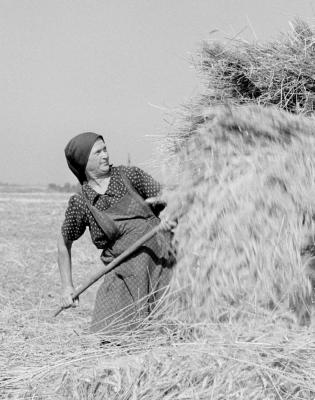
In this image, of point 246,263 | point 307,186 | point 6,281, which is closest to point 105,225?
point 246,263

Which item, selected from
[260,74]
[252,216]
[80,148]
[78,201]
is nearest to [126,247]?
[78,201]

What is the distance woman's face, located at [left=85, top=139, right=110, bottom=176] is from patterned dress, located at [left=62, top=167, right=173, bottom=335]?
0.24 feet

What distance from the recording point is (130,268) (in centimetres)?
398

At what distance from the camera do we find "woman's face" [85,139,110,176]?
4121mm

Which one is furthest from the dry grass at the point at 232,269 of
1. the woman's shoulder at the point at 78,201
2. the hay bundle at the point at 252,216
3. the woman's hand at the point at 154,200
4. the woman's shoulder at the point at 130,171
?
the woman's shoulder at the point at 78,201

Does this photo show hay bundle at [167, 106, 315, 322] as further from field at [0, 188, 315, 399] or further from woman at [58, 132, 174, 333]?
woman at [58, 132, 174, 333]

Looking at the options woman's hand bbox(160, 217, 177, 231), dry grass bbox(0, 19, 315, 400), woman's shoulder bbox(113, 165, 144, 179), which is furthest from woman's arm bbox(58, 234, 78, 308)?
woman's hand bbox(160, 217, 177, 231)

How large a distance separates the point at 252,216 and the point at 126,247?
0.87 m

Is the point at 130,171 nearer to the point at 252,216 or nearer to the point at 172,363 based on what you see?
the point at 252,216

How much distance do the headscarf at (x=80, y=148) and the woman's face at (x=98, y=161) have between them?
23 millimetres

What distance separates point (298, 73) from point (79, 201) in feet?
4.60

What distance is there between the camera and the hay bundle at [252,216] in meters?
3.40

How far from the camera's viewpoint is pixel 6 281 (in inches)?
307

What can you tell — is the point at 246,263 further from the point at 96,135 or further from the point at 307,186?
the point at 96,135
